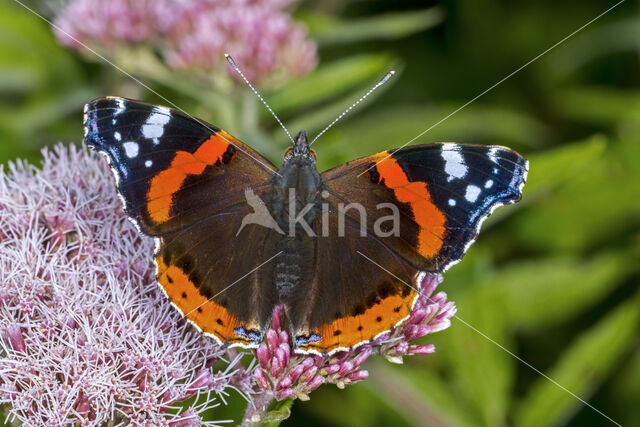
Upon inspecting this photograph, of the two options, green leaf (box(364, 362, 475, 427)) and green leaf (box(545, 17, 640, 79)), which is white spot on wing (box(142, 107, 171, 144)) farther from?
green leaf (box(545, 17, 640, 79))

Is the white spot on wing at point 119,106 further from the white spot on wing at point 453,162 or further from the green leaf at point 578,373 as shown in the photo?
the green leaf at point 578,373

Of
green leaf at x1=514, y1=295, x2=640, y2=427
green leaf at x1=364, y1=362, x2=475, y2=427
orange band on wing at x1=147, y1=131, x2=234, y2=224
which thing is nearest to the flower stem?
orange band on wing at x1=147, y1=131, x2=234, y2=224

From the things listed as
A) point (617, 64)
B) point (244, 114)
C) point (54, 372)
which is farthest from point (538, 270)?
point (54, 372)

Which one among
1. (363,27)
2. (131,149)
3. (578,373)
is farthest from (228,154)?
(578,373)

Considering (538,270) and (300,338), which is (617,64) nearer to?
(538,270)

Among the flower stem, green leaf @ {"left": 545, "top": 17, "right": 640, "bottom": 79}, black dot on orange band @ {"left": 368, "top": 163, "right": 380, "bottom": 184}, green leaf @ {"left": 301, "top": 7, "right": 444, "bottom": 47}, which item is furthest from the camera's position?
green leaf @ {"left": 545, "top": 17, "right": 640, "bottom": 79}

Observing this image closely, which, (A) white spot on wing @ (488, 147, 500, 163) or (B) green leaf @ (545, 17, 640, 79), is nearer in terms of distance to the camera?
(A) white spot on wing @ (488, 147, 500, 163)

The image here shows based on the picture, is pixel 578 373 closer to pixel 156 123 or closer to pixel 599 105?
pixel 599 105
